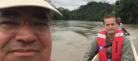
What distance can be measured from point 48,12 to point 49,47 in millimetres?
97

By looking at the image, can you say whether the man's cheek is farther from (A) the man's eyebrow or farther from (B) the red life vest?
(B) the red life vest

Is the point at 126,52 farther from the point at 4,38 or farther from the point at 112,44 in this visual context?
the point at 4,38

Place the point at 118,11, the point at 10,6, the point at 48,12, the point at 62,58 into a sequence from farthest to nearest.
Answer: the point at 118,11 < the point at 62,58 < the point at 48,12 < the point at 10,6

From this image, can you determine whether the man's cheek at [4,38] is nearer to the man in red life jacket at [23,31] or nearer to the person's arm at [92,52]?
the man in red life jacket at [23,31]

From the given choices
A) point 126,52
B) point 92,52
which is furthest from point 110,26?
point 92,52

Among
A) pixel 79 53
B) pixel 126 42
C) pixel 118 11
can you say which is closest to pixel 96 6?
pixel 118 11

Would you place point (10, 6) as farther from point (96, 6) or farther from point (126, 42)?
point (96, 6)

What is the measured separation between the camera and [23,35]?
0.86 m

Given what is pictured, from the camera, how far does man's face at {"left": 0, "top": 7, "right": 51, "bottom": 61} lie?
2.83ft

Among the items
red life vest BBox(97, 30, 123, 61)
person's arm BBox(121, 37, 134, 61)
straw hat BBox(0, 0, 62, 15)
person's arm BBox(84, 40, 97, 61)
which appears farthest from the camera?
person's arm BBox(84, 40, 97, 61)

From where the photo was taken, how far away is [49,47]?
3.09 ft

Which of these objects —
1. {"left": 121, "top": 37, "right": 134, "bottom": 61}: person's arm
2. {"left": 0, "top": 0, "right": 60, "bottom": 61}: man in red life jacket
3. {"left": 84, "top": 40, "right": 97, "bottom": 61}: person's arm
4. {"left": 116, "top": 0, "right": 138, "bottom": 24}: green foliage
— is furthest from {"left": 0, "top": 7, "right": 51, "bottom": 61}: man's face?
{"left": 116, "top": 0, "right": 138, "bottom": 24}: green foliage

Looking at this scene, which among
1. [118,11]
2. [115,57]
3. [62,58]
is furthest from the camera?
[118,11]

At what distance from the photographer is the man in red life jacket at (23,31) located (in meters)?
0.86
